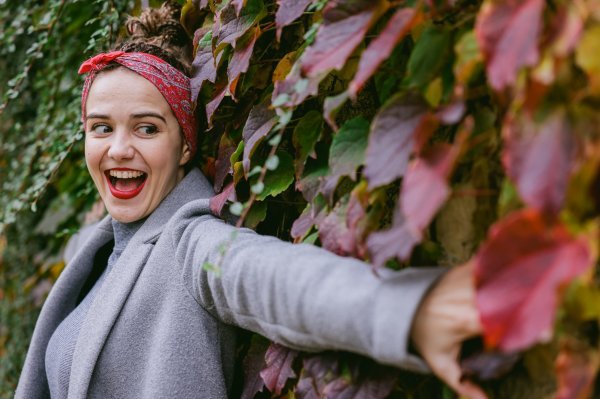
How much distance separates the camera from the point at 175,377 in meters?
1.26

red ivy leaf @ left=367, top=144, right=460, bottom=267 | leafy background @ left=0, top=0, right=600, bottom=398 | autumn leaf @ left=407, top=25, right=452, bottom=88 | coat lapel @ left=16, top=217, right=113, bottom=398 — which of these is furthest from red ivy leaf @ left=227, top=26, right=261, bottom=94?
coat lapel @ left=16, top=217, right=113, bottom=398

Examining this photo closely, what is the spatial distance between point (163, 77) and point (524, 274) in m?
Answer: 1.06

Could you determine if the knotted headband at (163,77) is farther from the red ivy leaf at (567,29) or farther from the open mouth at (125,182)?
the red ivy leaf at (567,29)

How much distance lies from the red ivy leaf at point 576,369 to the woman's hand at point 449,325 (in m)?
0.12

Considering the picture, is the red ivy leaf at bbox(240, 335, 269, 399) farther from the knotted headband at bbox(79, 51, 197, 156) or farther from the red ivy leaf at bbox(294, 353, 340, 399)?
the knotted headband at bbox(79, 51, 197, 156)

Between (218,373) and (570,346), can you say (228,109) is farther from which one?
(570,346)

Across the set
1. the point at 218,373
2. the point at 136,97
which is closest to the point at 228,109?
the point at 136,97

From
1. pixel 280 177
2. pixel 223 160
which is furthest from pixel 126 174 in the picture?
pixel 280 177

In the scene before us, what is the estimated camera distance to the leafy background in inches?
24.1

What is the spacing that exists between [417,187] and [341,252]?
288mm

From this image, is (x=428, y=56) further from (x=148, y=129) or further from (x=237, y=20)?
(x=148, y=129)

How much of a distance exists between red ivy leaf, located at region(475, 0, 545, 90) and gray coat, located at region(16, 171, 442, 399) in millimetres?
267

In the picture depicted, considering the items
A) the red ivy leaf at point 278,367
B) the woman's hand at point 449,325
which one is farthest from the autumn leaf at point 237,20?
the woman's hand at point 449,325

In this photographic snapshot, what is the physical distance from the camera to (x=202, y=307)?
1.29m
